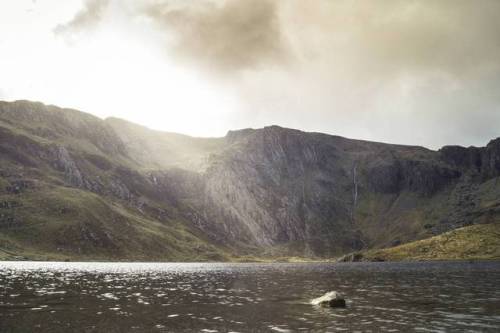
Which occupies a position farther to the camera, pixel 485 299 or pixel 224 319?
pixel 485 299

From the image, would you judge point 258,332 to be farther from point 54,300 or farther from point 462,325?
point 54,300

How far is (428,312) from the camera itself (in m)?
42.0

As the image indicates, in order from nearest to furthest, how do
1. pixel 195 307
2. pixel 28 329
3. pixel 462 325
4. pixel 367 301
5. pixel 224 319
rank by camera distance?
1. pixel 28 329
2. pixel 462 325
3. pixel 224 319
4. pixel 195 307
5. pixel 367 301

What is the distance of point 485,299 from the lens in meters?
53.2

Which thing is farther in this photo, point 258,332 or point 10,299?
point 10,299

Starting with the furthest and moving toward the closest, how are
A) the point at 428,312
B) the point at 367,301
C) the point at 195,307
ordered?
the point at 367,301 < the point at 195,307 < the point at 428,312

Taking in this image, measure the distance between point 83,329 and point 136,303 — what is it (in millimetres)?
16940

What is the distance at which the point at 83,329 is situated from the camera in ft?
104

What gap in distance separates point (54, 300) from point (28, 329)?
19381mm

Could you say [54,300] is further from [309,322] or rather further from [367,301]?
[367,301]

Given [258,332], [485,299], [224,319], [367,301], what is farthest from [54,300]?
[485,299]

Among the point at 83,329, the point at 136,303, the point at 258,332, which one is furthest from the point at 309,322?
the point at 136,303

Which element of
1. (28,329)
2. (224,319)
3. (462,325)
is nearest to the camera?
(28,329)

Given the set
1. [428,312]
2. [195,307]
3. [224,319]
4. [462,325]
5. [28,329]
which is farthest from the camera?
[195,307]
